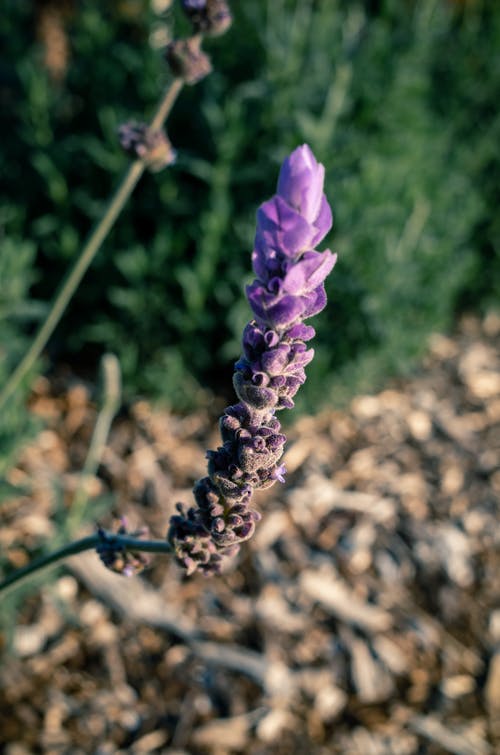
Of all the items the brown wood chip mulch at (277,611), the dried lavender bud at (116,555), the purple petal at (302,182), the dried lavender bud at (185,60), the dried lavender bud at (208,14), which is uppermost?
the dried lavender bud at (208,14)

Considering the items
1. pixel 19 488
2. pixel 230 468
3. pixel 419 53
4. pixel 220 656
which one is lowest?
pixel 230 468

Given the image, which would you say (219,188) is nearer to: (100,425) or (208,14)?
(100,425)

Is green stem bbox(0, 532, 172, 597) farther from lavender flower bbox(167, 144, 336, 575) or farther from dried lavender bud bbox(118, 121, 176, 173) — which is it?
dried lavender bud bbox(118, 121, 176, 173)

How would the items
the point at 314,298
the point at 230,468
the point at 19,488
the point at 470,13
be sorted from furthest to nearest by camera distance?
1. the point at 470,13
2. the point at 19,488
3. the point at 230,468
4. the point at 314,298

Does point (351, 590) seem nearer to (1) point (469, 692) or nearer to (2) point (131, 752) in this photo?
(1) point (469, 692)

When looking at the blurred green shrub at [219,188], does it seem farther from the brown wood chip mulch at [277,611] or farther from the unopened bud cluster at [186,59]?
the unopened bud cluster at [186,59]

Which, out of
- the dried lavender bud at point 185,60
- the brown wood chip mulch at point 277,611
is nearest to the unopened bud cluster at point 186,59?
the dried lavender bud at point 185,60

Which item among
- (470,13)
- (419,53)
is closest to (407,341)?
(419,53)
